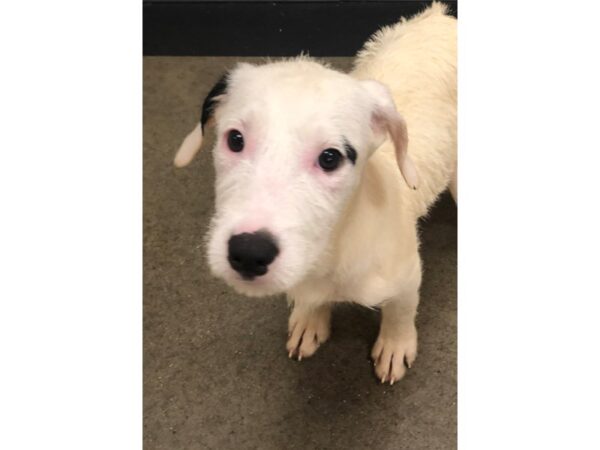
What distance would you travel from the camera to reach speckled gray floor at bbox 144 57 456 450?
1.92m

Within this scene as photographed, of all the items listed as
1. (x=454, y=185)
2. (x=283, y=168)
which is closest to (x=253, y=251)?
(x=283, y=168)

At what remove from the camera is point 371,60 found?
1.96 metres

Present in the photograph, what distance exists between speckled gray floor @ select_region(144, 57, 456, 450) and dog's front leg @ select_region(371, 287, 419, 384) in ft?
0.13

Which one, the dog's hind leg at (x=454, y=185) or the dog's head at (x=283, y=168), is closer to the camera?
the dog's head at (x=283, y=168)

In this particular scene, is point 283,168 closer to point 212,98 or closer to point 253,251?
point 253,251

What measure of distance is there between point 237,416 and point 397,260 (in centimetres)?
82

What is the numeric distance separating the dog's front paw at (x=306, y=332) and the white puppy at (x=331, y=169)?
24 cm

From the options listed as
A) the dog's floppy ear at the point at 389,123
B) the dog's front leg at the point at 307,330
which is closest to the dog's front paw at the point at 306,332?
the dog's front leg at the point at 307,330

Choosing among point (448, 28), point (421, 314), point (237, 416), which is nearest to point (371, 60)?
point (448, 28)

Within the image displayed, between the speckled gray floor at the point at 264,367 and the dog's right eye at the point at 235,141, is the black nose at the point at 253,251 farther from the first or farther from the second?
the speckled gray floor at the point at 264,367

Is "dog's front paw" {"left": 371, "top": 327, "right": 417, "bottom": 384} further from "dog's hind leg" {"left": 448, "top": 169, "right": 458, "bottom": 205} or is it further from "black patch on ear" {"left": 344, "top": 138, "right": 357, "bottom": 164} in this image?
"black patch on ear" {"left": 344, "top": 138, "right": 357, "bottom": 164}

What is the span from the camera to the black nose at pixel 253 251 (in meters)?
1.10

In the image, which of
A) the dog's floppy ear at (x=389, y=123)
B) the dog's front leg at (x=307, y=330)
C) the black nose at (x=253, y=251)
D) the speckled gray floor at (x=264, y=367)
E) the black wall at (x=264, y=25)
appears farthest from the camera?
the black wall at (x=264, y=25)

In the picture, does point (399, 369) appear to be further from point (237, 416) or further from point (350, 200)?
point (350, 200)
